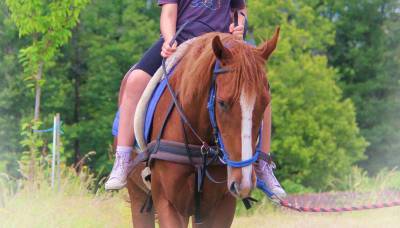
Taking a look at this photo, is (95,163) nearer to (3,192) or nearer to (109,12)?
(109,12)

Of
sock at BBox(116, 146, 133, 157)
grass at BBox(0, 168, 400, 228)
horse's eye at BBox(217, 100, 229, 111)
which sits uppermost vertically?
horse's eye at BBox(217, 100, 229, 111)

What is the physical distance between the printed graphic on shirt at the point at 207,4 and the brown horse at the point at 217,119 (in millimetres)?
465

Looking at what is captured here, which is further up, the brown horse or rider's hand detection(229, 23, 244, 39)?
rider's hand detection(229, 23, 244, 39)

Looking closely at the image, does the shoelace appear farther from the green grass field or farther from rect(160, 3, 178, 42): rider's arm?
the green grass field

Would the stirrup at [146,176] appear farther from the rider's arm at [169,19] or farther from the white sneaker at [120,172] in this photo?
the rider's arm at [169,19]

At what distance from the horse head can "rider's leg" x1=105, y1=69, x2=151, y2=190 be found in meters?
1.20

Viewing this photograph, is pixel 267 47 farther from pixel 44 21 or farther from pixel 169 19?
pixel 44 21

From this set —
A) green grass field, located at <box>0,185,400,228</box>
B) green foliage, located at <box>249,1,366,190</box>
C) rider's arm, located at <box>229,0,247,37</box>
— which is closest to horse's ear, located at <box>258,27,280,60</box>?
rider's arm, located at <box>229,0,247,37</box>

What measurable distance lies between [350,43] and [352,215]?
121ft


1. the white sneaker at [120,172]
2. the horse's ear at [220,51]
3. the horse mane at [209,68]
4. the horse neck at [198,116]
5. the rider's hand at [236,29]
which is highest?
the rider's hand at [236,29]

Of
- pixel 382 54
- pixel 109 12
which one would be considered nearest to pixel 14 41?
pixel 109 12

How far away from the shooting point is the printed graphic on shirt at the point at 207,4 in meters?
5.50

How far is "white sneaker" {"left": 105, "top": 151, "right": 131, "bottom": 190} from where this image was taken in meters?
5.60

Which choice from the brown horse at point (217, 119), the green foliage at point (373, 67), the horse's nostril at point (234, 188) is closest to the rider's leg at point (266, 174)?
the brown horse at point (217, 119)
